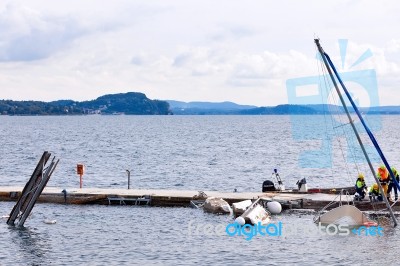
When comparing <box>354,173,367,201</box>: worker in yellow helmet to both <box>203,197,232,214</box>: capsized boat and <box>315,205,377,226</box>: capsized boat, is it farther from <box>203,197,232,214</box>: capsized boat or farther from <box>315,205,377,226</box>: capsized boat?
<box>203,197,232,214</box>: capsized boat

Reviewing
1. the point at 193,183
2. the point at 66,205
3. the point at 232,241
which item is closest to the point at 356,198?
the point at 232,241

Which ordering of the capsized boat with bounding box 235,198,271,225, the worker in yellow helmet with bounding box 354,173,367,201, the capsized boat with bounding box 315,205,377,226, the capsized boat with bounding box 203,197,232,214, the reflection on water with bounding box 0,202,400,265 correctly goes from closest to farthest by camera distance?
the reflection on water with bounding box 0,202,400,265, the capsized boat with bounding box 315,205,377,226, the capsized boat with bounding box 235,198,271,225, the worker in yellow helmet with bounding box 354,173,367,201, the capsized boat with bounding box 203,197,232,214

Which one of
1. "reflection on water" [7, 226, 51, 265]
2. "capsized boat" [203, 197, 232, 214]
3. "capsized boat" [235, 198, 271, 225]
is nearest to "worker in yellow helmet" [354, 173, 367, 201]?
"capsized boat" [235, 198, 271, 225]

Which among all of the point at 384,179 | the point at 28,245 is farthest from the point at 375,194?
the point at 28,245

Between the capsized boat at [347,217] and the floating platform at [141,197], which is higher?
the floating platform at [141,197]

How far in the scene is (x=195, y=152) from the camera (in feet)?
352

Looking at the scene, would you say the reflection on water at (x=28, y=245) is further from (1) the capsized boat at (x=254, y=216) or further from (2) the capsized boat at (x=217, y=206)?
(1) the capsized boat at (x=254, y=216)

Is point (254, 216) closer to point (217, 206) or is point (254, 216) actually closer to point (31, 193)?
point (217, 206)

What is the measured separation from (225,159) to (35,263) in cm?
6278

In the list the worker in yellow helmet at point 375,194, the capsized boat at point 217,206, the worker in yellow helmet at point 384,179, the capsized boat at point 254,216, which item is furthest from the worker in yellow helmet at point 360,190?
the capsized boat at point 217,206

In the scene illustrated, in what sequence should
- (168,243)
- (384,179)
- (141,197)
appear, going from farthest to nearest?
(141,197) → (384,179) → (168,243)

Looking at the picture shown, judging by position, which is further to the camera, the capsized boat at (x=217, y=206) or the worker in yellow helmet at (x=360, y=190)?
the capsized boat at (x=217, y=206)

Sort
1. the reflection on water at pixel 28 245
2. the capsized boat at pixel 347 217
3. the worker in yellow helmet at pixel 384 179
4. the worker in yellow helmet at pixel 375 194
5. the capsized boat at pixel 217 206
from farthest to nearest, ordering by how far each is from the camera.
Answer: the capsized boat at pixel 217 206
the worker in yellow helmet at pixel 384 179
the worker in yellow helmet at pixel 375 194
the capsized boat at pixel 347 217
the reflection on water at pixel 28 245

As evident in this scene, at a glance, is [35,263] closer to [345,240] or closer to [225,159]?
[345,240]
